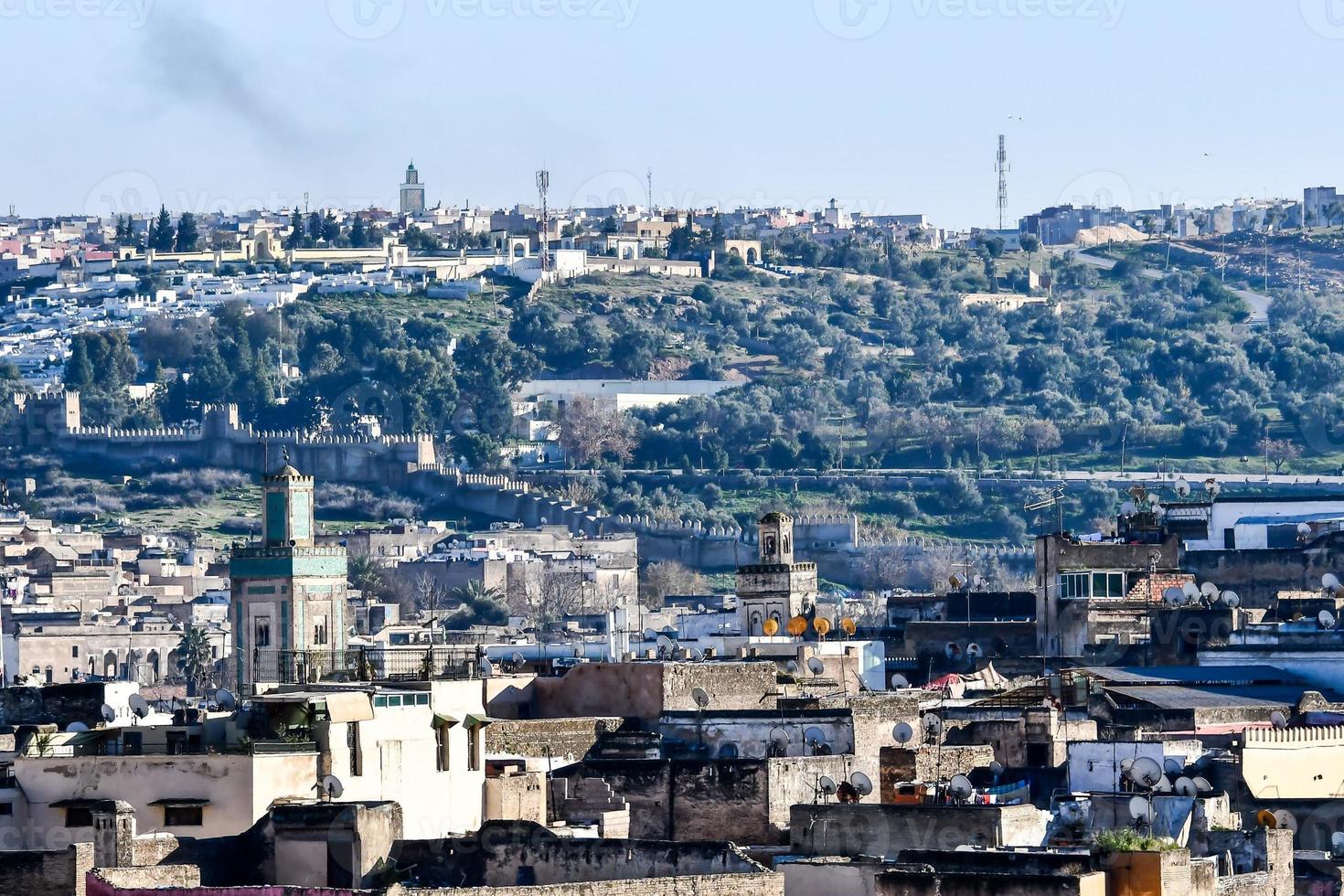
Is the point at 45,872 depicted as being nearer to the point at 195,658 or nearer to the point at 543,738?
the point at 543,738

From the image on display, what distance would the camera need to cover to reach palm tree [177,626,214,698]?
98000 mm

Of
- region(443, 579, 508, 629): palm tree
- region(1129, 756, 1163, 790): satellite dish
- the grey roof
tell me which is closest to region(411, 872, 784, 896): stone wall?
region(1129, 756, 1163, 790): satellite dish

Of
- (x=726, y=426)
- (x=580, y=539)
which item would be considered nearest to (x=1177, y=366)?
(x=726, y=426)

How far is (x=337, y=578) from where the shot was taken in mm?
73000

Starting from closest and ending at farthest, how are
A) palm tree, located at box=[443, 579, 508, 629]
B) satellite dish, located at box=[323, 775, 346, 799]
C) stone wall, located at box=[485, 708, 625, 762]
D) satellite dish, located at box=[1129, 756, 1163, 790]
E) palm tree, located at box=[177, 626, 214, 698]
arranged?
1. satellite dish, located at box=[323, 775, 346, 799]
2. satellite dish, located at box=[1129, 756, 1163, 790]
3. stone wall, located at box=[485, 708, 625, 762]
4. palm tree, located at box=[177, 626, 214, 698]
5. palm tree, located at box=[443, 579, 508, 629]

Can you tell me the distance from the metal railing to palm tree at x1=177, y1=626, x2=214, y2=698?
2140 inches

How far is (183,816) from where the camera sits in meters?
29.3

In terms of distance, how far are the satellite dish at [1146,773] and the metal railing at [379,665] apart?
18.5 feet

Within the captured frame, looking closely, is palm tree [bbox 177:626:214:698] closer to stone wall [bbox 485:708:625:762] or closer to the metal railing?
the metal railing

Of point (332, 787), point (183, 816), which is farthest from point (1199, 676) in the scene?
point (183, 816)

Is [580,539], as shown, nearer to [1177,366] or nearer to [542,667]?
[1177,366]

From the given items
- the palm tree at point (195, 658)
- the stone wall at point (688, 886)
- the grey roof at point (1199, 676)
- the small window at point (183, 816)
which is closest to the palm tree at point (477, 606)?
the palm tree at point (195, 658)

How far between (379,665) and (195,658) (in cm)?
6456

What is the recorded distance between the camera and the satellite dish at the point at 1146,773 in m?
34.2
